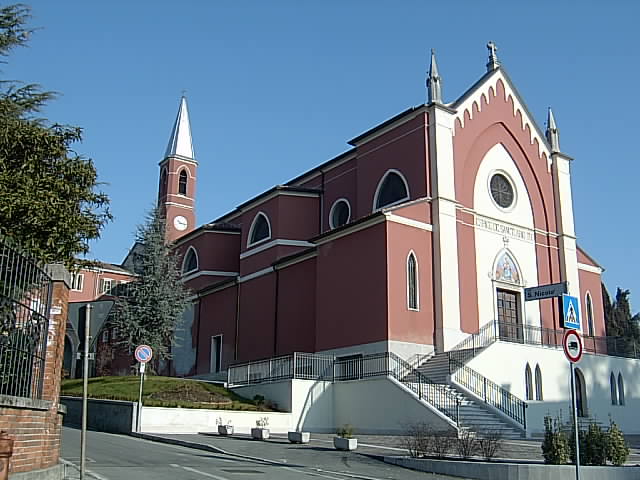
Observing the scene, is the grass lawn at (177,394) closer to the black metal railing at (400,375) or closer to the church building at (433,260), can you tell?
the black metal railing at (400,375)

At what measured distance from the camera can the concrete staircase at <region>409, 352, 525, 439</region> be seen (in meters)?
20.9

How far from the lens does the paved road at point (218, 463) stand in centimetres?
1216

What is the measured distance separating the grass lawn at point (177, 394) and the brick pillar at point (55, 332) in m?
12.7

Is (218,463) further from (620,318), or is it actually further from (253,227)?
(620,318)

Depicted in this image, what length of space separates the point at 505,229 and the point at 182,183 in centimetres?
3385

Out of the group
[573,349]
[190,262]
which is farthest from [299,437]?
[190,262]

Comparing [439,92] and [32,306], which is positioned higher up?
[439,92]

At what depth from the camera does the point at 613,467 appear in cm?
1286

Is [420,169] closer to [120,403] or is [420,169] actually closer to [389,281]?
[389,281]

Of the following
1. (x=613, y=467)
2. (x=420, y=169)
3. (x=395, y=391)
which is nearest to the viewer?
(x=613, y=467)

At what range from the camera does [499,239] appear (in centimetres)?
3100

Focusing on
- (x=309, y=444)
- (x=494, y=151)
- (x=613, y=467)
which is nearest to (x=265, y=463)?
(x=309, y=444)

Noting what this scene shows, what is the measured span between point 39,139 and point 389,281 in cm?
1471

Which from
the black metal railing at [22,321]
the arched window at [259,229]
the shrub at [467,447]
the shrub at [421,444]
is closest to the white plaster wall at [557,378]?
the shrub at [467,447]
